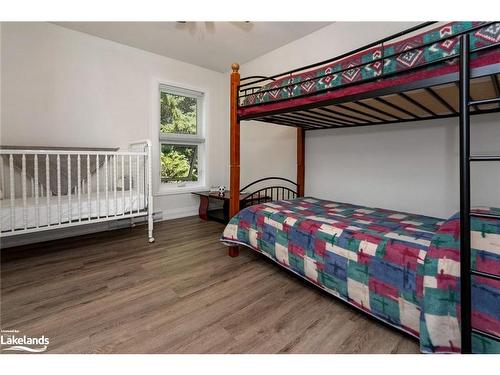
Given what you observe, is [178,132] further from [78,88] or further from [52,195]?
[52,195]

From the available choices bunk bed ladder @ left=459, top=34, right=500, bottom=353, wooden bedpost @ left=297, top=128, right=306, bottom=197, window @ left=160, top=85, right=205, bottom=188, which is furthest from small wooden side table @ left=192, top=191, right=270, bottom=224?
bunk bed ladder @ left=459, top=34, right=500, bottom=353

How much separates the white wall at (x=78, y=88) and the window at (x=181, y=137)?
0.64 ft

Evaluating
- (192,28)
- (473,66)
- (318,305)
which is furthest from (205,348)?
(192,28)

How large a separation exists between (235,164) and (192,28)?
1.65 meters

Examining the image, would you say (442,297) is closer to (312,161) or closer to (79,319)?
(79,319)

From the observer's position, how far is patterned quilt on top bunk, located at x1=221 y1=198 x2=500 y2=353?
0.94m

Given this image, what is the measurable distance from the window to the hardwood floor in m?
1.59

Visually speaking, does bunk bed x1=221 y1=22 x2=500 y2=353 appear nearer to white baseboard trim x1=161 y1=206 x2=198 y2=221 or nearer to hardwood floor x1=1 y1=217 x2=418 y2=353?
hardwood floor x1=1 y1=217 x2=418 y2=353

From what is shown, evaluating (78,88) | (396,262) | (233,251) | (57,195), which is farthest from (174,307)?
(78,88)

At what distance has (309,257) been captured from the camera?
1.48 m

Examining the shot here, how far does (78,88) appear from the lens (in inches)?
103

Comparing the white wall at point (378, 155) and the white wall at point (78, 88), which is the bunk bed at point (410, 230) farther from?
the white wall at point (78, 88)
